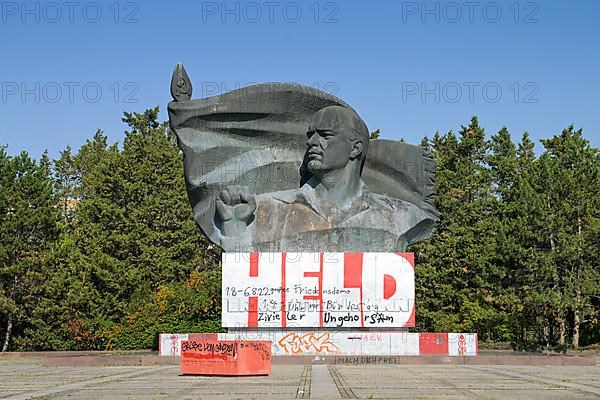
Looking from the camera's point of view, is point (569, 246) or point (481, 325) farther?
point (481, 325)

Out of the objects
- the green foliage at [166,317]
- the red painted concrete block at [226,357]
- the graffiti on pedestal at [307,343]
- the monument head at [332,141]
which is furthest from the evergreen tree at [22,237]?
the red painted concrete block at [226,357]

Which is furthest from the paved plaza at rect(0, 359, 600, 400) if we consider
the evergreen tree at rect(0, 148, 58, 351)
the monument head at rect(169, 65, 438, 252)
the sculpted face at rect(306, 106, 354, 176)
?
the evergreen tree at rect(0, 148, 58, 351)

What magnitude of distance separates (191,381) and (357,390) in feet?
14.0

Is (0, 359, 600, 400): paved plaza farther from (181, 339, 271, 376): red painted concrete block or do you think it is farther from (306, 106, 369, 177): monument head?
(306, 106, 369, 177): monument head

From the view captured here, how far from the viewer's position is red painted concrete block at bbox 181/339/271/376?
18781mm

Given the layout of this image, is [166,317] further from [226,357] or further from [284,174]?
[226,357]

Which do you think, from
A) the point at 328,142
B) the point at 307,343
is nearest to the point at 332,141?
the point at 328,142

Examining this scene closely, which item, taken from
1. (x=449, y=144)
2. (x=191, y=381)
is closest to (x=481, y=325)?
(x=449, y=144)

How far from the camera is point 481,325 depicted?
142 ft

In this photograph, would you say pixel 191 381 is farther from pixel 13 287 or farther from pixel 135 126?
pixel 135 126

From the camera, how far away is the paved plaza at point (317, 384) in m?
13.8

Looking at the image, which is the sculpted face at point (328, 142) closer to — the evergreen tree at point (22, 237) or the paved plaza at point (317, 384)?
the paved plaza at point (317, 384)

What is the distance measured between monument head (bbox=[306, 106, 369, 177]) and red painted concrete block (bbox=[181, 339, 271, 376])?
7959 millimetres

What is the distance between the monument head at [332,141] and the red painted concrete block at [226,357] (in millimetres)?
7959
